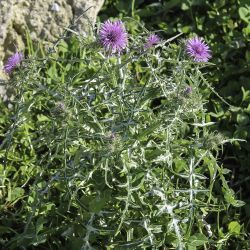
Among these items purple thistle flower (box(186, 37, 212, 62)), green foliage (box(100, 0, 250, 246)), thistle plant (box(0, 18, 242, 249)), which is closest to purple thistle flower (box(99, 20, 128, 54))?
thistle plant (box(0, 18, 242, 249))

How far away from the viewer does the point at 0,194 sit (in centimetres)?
257

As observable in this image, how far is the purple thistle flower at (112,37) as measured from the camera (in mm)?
2152

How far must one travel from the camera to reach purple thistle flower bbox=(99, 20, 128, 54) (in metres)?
2.15

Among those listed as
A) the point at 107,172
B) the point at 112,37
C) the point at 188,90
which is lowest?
the point at 107,172

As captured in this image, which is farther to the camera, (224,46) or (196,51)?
(224,46)

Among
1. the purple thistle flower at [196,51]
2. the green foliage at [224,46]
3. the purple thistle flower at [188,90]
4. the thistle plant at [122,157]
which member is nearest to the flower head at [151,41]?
the thistle plant at [122,157]

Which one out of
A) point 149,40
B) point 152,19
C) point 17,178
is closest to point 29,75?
point 149,40

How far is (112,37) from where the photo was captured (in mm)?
2154

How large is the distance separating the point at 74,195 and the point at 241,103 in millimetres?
1213

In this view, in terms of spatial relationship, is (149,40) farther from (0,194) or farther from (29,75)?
(0,194)

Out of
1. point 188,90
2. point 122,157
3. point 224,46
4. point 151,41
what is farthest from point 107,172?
point 224,46

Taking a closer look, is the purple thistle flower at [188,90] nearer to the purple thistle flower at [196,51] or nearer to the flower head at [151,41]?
the purple thistle flower at [196,51]

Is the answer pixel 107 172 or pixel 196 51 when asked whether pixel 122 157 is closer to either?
pixel 107 172

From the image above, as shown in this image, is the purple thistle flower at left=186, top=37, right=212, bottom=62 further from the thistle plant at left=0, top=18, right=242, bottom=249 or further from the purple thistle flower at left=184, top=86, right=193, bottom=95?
the purple thistle flower at left=184, top=86, right=193, bottom=95
